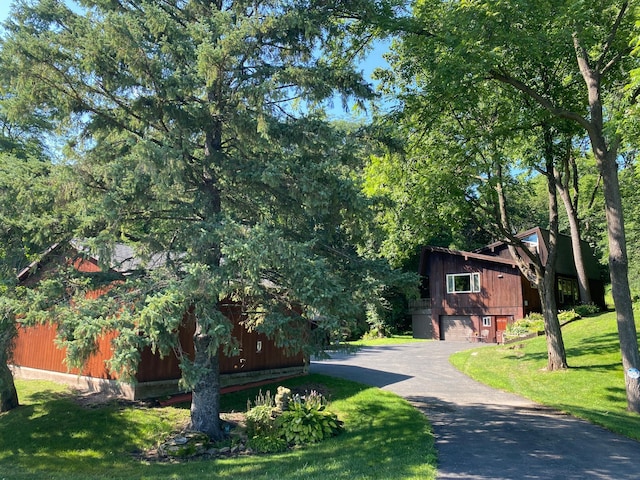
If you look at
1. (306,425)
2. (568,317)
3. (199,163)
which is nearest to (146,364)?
(306,425)

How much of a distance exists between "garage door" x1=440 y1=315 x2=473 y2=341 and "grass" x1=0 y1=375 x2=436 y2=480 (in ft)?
66.3

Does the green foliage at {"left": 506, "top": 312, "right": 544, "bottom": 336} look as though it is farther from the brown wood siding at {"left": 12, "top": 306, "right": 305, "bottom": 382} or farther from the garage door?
the brown wood siding at {"left": 12, "top": 306, "right": 305, "bottom": 382}

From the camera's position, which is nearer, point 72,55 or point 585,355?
point 72,55

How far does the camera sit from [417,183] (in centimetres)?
1476

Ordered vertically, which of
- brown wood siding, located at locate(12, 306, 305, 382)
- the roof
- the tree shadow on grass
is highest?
the roof

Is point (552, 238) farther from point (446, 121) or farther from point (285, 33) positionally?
point (285, 33)

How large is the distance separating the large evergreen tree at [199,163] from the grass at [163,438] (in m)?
1.78

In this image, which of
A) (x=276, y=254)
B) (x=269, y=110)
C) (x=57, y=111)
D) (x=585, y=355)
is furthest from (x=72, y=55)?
(x=585, y=355)

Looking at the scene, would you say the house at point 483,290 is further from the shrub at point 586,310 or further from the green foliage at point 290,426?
the green foliage at point 290,426

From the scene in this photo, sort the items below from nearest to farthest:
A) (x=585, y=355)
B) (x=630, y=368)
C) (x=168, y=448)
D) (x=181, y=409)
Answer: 1. (x=168, y=448)
2. (x=630, y=368)
3. (x=181, y=409)
4. (x=585, y=355)

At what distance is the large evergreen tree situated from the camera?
7738 mm

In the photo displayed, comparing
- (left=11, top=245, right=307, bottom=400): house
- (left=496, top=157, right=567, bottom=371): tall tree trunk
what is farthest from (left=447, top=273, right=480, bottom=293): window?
(left=11, top=245, right=307, bottom=400): house

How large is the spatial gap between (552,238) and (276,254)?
40.7ft

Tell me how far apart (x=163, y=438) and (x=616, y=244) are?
12.6 m
